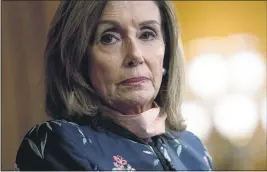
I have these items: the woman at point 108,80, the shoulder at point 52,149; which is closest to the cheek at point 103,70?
the woman at point 108,80

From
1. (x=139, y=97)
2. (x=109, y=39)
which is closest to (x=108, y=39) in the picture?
(x=109, y=39)

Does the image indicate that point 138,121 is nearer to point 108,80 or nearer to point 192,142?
point 108,80

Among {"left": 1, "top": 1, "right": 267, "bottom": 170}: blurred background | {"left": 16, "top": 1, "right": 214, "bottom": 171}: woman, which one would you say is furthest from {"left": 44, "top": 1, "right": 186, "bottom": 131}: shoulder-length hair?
{"left": 1, "top": 1, "right": 267, "bottom": 170}: blurred background

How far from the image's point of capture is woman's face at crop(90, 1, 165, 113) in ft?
2.28

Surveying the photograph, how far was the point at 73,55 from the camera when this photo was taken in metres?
0.71

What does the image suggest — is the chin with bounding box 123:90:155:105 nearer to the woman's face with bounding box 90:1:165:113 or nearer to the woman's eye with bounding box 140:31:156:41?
the woman's face with bounding box 90:1:165:113

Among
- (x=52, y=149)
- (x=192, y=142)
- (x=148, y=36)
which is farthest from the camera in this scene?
(x=192, y=142)

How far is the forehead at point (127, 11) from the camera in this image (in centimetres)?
70

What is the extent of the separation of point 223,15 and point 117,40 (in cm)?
36

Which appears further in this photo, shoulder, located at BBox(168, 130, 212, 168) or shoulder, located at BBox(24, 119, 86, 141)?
shoulder, located at BBox(168, 130, 212, 168)

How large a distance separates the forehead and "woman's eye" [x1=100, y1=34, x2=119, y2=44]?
3 cm

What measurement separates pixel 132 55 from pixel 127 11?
0.08 metres

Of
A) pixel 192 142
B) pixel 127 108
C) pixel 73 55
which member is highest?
pixel 73 55

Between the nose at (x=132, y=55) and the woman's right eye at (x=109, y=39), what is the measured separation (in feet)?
0.08
